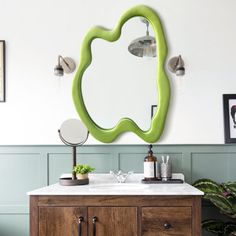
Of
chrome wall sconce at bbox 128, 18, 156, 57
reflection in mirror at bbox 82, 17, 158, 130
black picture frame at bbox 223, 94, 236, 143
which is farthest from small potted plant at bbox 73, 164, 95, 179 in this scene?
black picture frame at bbox 223, 94, 236, 143

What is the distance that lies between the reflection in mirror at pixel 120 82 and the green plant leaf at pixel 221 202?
792 mm

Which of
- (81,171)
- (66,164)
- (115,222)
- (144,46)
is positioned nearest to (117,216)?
(115,222)

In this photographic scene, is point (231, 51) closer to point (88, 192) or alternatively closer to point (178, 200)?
point (178, 200)

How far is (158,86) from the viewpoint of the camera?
2.67 m

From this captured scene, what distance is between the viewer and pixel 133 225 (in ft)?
6.42

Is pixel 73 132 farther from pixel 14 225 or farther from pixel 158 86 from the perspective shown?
pixel 14 225

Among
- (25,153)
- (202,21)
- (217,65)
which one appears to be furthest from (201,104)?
(25,153)

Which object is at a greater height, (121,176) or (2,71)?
(2,71)

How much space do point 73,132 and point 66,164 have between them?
0.33 metres

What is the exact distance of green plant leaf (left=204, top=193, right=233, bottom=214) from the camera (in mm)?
2182

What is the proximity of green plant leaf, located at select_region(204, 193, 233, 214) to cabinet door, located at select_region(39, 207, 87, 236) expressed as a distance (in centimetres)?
91

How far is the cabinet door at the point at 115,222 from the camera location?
1.95 metres

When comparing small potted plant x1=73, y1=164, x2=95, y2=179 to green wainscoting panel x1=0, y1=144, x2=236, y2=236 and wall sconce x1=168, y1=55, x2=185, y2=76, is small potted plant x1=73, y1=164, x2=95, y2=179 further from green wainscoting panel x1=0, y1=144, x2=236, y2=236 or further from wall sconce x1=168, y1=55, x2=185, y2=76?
wall sconce x1=168, y1=55, x2=185, y2=76

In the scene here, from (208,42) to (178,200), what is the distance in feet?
4.72
